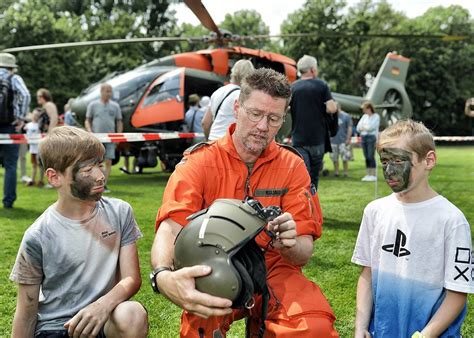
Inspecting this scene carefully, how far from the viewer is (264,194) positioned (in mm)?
2633

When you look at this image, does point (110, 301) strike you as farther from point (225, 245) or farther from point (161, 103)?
point (161, 103)

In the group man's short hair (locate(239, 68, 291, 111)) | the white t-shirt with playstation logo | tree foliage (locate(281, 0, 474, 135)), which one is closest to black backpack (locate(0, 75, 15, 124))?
man's short hair (locate(239, 68, 291, 111))

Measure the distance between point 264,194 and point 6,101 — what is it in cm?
596

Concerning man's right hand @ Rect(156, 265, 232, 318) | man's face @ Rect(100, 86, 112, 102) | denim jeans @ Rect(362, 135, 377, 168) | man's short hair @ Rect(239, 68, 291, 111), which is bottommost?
denim jeans @ Rect(362, 135, 377, 168)

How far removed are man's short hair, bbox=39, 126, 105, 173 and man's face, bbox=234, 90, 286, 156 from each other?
2.23 ft

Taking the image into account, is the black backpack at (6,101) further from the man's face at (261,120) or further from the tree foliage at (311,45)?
the tree foliage at (311,45)

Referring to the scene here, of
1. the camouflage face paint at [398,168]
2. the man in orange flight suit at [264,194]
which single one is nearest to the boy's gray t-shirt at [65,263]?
the man in orange flight suit at [264,194]

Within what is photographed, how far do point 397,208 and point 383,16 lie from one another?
53156 millimetres

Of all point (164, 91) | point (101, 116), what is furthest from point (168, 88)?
point (101, 116)

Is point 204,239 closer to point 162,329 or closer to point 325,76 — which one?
point 162,329

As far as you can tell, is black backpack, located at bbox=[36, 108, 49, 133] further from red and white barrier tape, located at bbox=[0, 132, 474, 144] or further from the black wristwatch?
the black wristwatch

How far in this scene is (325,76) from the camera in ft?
158

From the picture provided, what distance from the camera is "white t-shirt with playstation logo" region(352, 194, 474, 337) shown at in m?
2.47

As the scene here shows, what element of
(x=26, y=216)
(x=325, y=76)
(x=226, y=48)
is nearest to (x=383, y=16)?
(x=325, y=76)
